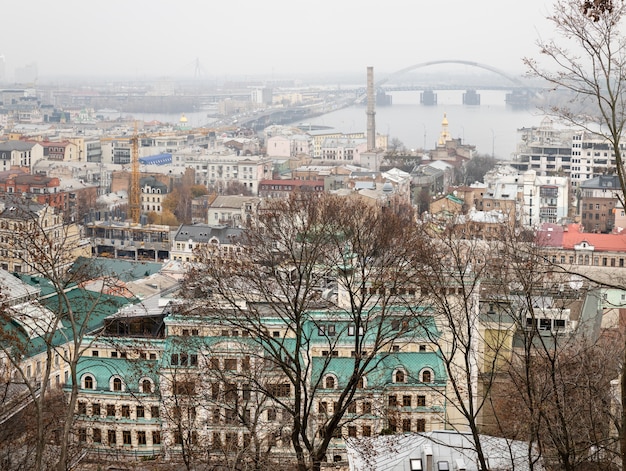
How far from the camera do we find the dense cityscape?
14.6 feet

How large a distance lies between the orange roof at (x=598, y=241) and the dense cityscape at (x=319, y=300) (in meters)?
0.04

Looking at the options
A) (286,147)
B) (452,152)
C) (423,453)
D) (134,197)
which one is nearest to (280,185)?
(134,197)

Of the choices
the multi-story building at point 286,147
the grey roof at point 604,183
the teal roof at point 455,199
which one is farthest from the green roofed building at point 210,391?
the multi-story building at point 286,147

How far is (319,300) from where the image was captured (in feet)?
21.9

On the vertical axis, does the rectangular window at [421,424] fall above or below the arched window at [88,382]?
below

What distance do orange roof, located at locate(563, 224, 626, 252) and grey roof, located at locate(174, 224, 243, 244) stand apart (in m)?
4.40

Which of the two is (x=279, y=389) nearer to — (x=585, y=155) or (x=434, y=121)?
(x=585, y=155)

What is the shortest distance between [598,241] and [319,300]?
336 inches

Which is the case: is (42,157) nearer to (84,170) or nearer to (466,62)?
(84,170)

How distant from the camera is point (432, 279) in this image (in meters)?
6.01

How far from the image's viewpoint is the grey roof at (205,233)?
14141 millimetres

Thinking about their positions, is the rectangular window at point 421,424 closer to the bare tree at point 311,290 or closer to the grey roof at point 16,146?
the bare tree at point 311,290

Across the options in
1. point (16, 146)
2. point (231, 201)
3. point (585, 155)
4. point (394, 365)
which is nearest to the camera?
point (394, 365)

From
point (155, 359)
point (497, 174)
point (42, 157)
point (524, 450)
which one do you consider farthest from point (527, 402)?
point (42, 157)
